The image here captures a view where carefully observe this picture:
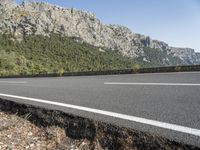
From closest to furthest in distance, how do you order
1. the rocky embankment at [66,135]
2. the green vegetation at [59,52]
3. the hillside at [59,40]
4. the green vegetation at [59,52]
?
the rocky embankment at [66,135] → the green vegetation at [59,52] → the green vegetation at [59,52] → the hillside at [59,40]

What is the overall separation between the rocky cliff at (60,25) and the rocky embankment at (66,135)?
102 metres

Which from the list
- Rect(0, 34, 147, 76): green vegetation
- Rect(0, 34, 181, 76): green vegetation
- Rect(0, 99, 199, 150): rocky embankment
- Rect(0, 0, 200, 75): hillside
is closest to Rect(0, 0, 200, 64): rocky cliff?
Rect(0, 0, 200, 75): hillside

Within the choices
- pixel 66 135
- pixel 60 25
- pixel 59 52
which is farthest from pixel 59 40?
pixel 66 135

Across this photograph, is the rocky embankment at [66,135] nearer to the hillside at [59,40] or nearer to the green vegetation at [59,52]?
the hillside at [59,40]

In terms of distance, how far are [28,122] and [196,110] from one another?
2.87 metres

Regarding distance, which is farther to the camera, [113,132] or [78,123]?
[78,123]

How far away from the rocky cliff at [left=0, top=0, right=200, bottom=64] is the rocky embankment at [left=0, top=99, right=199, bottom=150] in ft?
334

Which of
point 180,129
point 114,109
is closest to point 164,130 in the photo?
point 180,129

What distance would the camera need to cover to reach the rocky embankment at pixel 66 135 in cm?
328

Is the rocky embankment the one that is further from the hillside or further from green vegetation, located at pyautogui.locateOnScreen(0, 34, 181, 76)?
green vegetation, located at pyautogui.locateOnScreen(0, 34, 181, 76)

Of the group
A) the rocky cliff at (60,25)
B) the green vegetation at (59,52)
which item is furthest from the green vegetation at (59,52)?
the rocky cliff at (60,25)

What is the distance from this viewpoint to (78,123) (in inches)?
172

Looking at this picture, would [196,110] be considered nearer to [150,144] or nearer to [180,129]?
[180,129]

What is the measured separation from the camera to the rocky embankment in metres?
3.28
